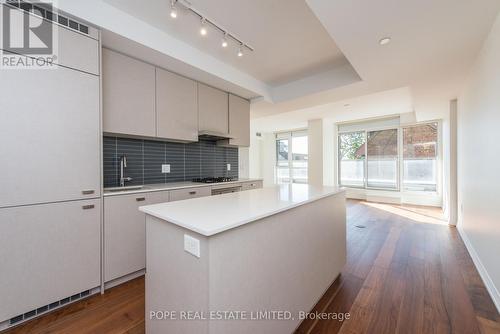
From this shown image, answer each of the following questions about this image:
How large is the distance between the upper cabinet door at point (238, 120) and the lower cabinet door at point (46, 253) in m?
2.29

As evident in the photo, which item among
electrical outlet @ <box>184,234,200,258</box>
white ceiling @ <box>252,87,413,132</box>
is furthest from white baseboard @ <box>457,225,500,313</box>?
white ceiling @ <box>252,87,413,132</box>

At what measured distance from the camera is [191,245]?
100 cm

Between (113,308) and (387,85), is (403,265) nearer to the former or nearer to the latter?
(387,85)

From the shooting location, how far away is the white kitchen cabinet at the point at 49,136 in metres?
1.46

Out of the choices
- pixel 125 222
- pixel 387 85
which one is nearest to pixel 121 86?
pixel 125 222

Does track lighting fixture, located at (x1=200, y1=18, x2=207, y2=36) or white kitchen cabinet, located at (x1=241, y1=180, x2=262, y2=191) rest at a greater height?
track lighting fixture, located at (x1=200, y1=18, x2=207, y2=36)

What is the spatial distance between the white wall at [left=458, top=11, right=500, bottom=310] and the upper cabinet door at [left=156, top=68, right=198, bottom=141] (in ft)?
10.4

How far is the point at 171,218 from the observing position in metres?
1.06

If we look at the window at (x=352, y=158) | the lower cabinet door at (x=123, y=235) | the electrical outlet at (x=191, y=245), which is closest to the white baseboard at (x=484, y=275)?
the electrical outlet at (x=191, y=245)

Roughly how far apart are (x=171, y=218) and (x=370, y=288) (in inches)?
81.5

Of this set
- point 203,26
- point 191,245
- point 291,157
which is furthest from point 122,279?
point 291,157

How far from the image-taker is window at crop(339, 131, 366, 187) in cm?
669

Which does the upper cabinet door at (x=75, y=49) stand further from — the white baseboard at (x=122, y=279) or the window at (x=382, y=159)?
the window at (x=382, y=159)

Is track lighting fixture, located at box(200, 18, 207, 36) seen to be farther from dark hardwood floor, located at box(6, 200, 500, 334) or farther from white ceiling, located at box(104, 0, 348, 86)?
dark hardwood floor, located at box(6, 200, 500, 334)
